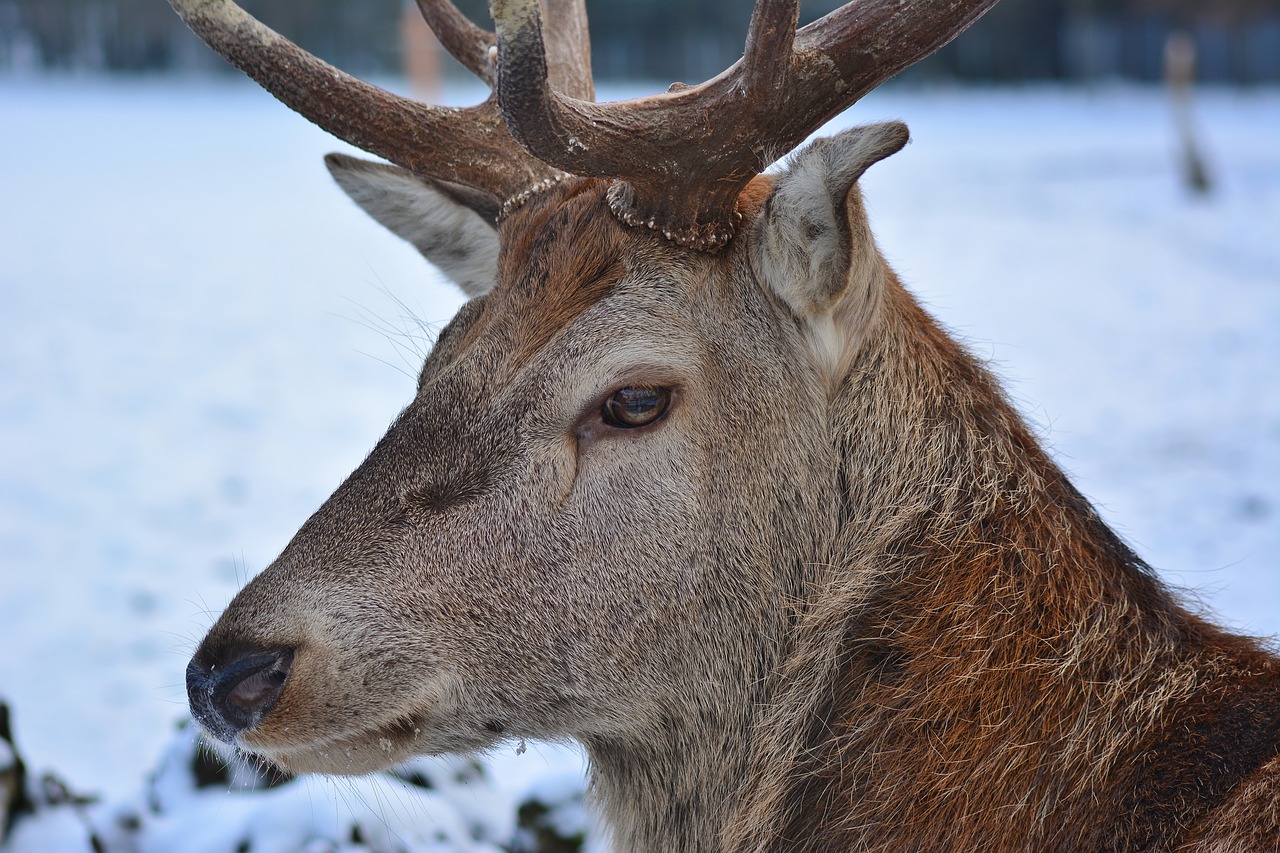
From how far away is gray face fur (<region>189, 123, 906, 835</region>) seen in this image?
2703mm

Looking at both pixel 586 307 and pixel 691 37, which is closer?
pixel 586 307

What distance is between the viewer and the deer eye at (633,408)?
2793 mm

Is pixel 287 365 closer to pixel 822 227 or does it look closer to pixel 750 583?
pixel 750 583

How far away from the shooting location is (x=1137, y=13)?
33656 millimetres

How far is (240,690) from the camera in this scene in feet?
8.53

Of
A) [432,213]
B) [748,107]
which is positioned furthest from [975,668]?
[432,213]

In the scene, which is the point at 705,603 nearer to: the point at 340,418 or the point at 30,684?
the point at 30,684

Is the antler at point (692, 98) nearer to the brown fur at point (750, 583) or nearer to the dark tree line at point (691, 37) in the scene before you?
the brown fur at point (750, 583)

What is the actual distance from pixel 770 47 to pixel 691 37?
3287 cm

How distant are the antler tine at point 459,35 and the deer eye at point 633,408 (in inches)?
60.7

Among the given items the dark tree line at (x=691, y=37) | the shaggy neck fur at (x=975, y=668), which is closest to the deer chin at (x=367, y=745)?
the shaggy neck fur at (x=975, y=668)

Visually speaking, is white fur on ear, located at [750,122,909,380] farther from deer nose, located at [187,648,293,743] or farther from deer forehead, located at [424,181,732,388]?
deer nose, located at [187,648,293,743]

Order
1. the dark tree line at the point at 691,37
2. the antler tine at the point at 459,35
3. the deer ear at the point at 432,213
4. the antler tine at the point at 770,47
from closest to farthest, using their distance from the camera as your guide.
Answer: the antler tine at the point at 770,47
the deer ear at the point at 432,213
the antler tine at the point at 459,35
the dark tree line at the point at 691,37

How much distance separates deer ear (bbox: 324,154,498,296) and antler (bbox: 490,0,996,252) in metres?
0.78
